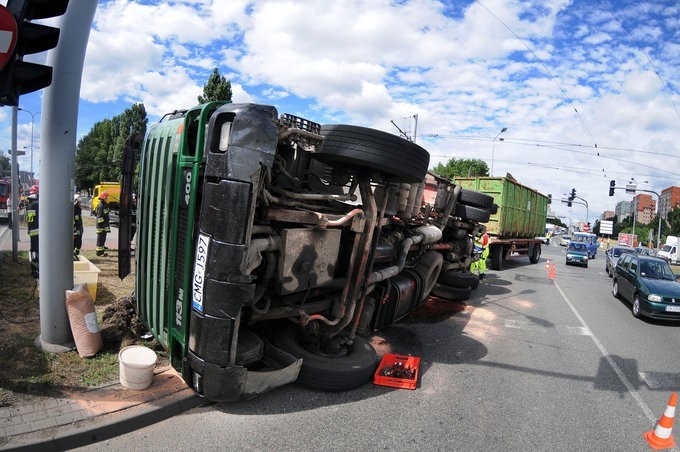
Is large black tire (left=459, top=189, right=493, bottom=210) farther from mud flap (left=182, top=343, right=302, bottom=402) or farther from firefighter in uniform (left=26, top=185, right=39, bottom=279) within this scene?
firefighter in uniform (left=26, top=185, right=39, bottom=279)

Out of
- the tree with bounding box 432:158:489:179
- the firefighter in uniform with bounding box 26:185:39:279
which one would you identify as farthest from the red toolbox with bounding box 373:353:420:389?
the tree with bounding box 432:158:489:179

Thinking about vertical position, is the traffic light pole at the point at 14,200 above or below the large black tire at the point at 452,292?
above

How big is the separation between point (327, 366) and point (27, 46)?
3.43 m

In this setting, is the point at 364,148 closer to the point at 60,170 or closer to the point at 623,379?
the point at 60,170

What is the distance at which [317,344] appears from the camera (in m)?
4.34

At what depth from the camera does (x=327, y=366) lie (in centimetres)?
405

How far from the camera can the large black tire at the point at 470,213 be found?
8.52 meters

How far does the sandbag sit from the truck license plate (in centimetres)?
162

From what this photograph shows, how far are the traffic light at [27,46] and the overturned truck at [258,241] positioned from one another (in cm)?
100

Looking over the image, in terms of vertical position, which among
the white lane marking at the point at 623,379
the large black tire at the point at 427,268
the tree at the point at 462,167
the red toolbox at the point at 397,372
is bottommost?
the white lane marking at the point at 623,379

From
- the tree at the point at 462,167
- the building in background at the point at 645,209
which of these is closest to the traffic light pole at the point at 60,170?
the tree at the point at 462,167

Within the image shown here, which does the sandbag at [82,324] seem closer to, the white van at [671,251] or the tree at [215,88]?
the tree at [215,88]

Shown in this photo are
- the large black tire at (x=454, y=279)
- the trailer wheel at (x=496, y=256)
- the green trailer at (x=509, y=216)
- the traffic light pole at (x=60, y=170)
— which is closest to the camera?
the traffic light pole at (x=60, y=170)

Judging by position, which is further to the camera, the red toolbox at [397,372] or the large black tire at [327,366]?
the red toolbox at [397,372]
